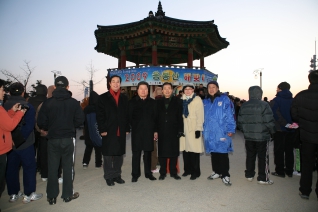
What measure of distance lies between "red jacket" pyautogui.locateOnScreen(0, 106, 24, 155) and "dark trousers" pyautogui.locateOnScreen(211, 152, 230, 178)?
12.4 feet

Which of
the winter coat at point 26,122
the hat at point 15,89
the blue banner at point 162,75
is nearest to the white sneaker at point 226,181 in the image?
the winter coat at point 26,122

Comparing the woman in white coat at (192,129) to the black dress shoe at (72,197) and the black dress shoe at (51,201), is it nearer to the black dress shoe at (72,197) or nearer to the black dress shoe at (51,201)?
the black dress shoe at (72,197)

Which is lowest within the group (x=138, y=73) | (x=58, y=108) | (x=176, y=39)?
(x=58, y=108)

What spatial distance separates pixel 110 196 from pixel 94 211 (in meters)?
0.63

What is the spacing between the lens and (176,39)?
60.3ft

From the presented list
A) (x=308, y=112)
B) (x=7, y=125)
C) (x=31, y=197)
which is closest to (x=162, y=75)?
(x=308, y=112)

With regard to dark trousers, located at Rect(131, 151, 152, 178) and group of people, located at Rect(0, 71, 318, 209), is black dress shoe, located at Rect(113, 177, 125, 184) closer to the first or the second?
group of people, located at Rect(0, 71, 318, 209)

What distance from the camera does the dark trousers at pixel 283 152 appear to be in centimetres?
505

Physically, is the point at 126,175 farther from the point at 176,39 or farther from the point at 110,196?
the point at 176,39

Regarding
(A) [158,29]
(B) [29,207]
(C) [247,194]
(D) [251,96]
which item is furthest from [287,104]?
(A) [158,29]

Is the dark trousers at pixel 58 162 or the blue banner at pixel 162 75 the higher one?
the blue banner at pixel 162 75

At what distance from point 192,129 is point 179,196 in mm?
1585

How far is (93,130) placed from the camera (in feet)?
18.1

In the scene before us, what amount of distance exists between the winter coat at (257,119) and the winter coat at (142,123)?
1.99 m
